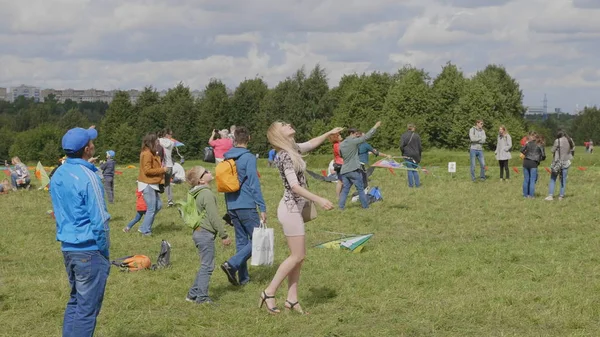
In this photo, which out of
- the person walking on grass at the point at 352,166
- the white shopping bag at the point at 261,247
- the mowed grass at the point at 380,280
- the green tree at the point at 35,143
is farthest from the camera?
the green tree at the point at 35,143

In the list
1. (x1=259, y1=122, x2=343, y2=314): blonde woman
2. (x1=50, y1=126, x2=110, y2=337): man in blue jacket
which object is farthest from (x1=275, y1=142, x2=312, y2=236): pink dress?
(x1=50, y1=126, x2=110, y2=337): man in blue jacket

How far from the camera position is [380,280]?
30.9 feet

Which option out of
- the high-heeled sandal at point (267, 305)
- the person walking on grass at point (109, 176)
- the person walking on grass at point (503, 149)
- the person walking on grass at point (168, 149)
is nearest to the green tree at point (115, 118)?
the person walking on grass at point (109, 176)

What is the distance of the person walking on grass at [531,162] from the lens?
1869 centimetres

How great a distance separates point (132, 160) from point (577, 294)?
7384 centimetres

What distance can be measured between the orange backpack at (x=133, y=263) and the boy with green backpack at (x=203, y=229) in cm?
206

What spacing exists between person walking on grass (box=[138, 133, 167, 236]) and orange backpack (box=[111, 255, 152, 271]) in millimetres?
3296

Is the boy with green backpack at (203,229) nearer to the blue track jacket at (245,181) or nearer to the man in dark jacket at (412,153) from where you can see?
the blue track jacket at (245,181)

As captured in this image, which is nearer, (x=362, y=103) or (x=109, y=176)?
(x=109, y=176)

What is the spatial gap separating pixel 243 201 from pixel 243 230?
428mm

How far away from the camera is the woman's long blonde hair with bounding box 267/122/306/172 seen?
24.4 feet

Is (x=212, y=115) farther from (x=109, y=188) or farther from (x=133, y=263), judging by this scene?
(x=133, y=263)

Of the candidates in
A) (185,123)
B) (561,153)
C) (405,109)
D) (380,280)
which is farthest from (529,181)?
(185,123)

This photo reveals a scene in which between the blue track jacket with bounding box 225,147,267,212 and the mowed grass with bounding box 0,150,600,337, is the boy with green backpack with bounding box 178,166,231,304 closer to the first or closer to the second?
the mowed grass with bounding box 0,150,600,337
